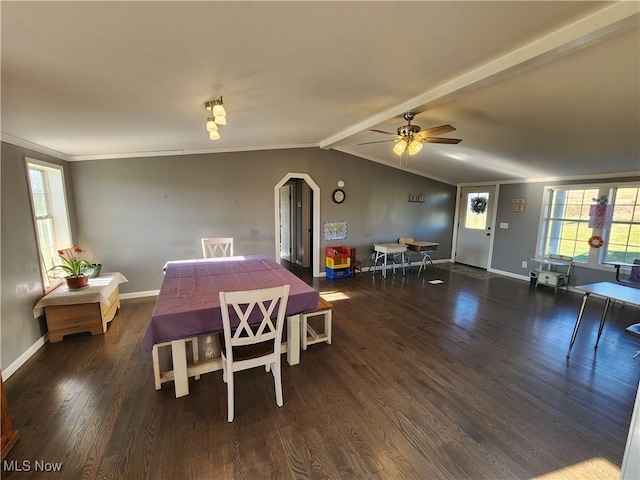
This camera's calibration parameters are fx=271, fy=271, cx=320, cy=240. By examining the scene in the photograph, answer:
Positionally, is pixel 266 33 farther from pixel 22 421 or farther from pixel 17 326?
pixel 17 326

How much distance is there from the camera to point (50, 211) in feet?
11.8

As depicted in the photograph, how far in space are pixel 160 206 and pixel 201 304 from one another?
296 cm

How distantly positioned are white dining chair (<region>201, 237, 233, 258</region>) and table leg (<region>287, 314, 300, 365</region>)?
80.0 inches

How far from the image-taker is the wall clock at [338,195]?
571 cm

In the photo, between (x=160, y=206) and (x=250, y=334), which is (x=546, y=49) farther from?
(x=160, y=206)

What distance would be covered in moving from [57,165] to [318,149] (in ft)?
13.0

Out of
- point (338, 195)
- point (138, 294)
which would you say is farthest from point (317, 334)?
point (338, 195)

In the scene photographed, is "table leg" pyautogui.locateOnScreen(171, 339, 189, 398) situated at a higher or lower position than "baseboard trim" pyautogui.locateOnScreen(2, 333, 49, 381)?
higher

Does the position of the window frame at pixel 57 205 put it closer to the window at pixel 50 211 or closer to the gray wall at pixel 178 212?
the window at pixel 50 211

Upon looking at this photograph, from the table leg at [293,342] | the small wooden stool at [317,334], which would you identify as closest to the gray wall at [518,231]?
the small wooden stool at [317,334]

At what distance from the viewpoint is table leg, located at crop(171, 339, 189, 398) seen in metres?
2.09

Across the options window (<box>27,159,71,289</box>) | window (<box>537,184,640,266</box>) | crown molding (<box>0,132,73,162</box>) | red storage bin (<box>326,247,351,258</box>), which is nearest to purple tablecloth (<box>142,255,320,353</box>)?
window (<box>27,159,71,289</box>)

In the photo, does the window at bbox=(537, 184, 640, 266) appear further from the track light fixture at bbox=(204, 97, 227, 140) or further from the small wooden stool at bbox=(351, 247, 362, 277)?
the track light fixture at bbox=(204, 97, 227, 140)

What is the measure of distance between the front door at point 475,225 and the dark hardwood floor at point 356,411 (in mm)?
3401
